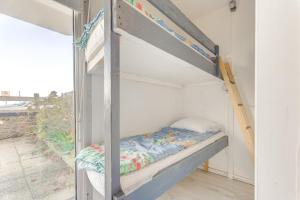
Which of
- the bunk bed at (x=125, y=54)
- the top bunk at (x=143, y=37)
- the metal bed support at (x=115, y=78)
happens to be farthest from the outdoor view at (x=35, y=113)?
the metal bed support at (x=115, y=78)

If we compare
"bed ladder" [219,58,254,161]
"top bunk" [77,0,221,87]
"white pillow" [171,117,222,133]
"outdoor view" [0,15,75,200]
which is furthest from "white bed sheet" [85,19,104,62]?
"bed ladder" [219,58,254,161]

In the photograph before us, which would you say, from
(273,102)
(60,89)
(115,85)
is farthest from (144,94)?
(273,102)

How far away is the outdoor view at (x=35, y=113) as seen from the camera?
3.65 ft

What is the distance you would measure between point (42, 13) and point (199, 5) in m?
1.97

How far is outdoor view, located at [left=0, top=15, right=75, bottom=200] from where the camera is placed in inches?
43.8

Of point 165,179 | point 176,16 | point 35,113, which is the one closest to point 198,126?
point 165,179

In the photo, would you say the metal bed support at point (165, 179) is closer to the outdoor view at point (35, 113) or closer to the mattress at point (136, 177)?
the mattress at point (136, 177)

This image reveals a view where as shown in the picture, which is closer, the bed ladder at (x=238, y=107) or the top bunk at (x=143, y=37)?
the top bunk at (x=143, y=37)

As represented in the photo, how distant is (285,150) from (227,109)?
2.09 meters

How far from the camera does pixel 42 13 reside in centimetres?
124

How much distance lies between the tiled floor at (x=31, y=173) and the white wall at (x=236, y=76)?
193cm

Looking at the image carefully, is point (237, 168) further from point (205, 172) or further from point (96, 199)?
point (96, 199)

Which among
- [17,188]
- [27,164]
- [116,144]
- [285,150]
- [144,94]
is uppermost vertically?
[144,94]

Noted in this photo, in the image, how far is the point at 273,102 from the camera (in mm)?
302
